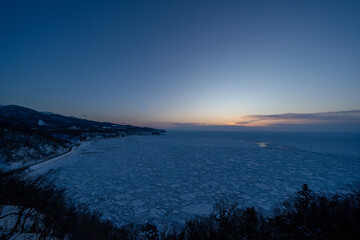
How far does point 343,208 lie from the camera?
3867 mm

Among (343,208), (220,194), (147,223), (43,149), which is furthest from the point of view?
(43,149)

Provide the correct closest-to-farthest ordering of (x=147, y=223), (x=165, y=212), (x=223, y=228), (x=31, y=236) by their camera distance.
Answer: (x=31, y=236)
(x=223, y=228)
(x=147, y=223)
(x=165, y=212)

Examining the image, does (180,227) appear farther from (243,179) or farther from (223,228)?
(243,179)

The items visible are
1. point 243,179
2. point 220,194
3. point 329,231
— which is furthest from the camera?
point 243,179

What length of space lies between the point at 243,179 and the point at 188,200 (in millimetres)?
4543

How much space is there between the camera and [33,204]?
318cm

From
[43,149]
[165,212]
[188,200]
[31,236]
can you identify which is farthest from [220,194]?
[43,149]

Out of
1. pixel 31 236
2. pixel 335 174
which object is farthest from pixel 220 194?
pixel 335 174

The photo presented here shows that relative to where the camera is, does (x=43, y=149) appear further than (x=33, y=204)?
Yes

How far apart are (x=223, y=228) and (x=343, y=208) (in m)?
3.51

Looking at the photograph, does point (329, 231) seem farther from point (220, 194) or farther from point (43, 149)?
point (43, 149)

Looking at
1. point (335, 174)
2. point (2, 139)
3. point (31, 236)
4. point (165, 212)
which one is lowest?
point (335, 174)

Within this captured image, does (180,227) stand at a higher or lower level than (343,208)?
lower

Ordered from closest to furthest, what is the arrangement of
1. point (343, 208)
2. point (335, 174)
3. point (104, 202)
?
point (343, 208), point (104, 202), point (335, 174)
